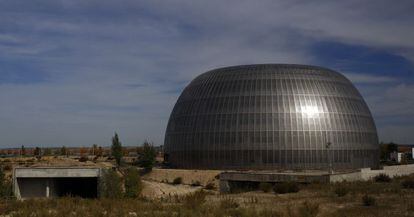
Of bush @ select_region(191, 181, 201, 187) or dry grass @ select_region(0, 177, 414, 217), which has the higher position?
dry grass @ select_region(0, 177, 414, 217)

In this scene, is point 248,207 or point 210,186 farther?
point 210,186

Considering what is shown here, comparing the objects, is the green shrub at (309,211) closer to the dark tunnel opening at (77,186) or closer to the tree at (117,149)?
the dark tunnel opening at (77,186)

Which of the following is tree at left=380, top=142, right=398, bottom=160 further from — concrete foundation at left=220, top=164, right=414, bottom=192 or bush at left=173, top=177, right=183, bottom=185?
bush at left=173, top=177, right=183, bottom=185

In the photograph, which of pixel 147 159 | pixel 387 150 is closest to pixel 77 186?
pixel 147 159

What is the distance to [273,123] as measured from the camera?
2616 inches

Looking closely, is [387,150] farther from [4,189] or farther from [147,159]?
[4,189]

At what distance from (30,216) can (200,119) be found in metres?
48.4

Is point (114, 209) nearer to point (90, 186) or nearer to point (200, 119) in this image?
point (90, 186)

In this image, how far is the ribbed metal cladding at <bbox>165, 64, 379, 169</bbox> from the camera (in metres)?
65.8

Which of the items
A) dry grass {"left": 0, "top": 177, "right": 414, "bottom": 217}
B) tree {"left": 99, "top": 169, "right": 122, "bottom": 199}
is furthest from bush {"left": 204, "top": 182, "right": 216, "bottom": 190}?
dry grass {"left": 0, "top": 177, "right": 414, "bottom": 217}

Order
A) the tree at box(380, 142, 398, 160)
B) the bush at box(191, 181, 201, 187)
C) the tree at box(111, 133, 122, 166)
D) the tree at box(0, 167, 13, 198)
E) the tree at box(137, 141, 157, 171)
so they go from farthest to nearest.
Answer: the tree at box(380, 142, 398, 160)
the tree at box(111, 133, 122, 166)
the tree at box(137, 141, 157, 171)
the bush at box(191, 181, 201, 187)
the tree at box(0, 167, 13, 198)

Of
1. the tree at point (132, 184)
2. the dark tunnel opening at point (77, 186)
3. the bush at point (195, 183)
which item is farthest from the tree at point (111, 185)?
the bush at point (195, 183)

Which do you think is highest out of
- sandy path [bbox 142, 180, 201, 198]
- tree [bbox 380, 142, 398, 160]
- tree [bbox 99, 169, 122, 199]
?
tree [bbox 380, 142, 398, 160]

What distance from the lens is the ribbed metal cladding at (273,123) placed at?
216ft
